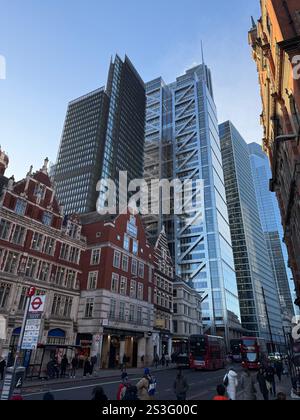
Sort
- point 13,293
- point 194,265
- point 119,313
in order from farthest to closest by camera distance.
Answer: point 194,265, point 119,313, point 13,293

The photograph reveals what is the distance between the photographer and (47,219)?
36406mm

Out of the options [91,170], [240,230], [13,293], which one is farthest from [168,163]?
[13,293]

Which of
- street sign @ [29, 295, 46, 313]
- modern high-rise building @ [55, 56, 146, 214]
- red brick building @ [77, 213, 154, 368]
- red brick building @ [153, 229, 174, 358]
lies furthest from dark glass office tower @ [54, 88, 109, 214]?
street sign @ [29, 295, 46, 313]

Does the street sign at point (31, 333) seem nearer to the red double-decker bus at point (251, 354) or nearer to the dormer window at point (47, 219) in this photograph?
the dormer window at point (47, 219)

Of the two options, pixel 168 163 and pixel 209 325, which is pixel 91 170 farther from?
pixel 209 325

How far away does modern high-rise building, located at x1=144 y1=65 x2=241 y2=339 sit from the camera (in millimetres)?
108125

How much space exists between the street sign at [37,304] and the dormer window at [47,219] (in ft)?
83.5

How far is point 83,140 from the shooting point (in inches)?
5778

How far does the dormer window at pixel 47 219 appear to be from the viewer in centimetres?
3599

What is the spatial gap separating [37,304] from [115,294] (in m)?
29.1

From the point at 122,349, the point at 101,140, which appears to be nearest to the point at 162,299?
the point at 122,349

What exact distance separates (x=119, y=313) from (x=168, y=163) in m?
120

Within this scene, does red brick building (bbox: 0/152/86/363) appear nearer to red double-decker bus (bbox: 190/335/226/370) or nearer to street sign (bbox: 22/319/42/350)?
red double-decker bus (bbox: 190/335/226/370)

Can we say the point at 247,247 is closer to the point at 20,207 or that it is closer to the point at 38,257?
the point at 38,257
